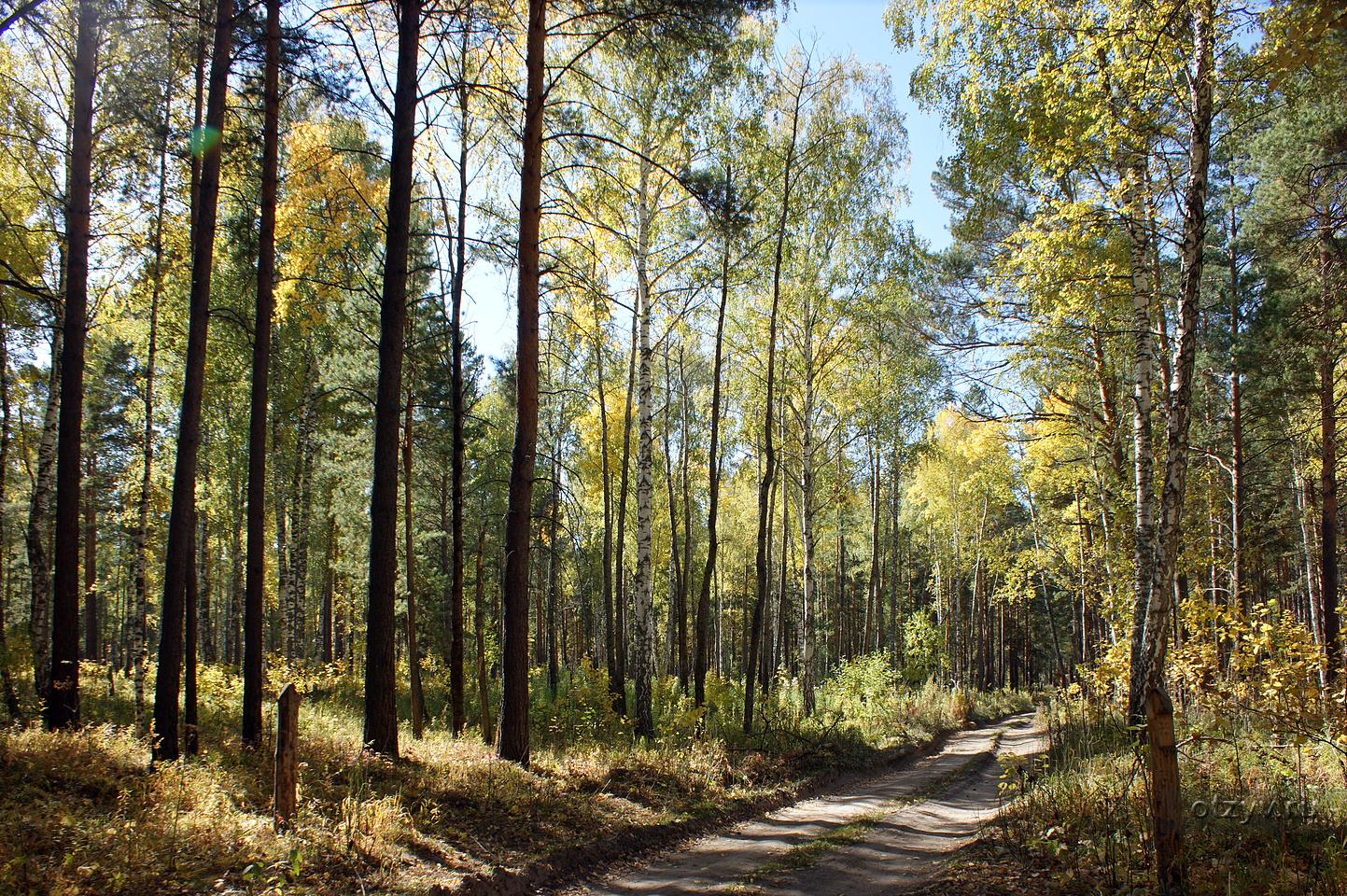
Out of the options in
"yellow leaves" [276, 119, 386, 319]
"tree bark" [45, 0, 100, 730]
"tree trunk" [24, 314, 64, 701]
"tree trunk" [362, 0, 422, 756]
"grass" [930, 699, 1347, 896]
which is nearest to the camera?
"grass" [930, 699, 1347, 896]

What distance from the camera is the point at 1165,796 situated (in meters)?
4.45

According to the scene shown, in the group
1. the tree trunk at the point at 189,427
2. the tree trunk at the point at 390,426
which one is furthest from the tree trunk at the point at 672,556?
the tree trunk at the point at 189,427

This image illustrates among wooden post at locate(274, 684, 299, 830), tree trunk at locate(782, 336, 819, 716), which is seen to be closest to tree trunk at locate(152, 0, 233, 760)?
wooden post at locate(274, 684, 299, 830)

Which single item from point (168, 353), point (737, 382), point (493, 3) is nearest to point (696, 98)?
point (493, 3)

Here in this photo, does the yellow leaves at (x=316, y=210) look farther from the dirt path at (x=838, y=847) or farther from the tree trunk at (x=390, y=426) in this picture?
the dirt path at (x=838, y=847)

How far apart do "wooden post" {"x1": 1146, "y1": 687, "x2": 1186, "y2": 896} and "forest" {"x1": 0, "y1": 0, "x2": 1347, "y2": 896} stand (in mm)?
33

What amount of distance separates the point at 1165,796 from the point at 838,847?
3.79 metres

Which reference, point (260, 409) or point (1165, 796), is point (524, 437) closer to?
point (260, 409)

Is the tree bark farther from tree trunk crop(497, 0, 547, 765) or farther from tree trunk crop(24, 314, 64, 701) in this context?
tree trunk crop(497, 0, 547, 765)

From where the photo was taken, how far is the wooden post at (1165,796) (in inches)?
171

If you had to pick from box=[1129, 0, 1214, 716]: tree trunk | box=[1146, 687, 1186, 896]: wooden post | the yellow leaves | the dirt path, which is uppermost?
the yellow leaves

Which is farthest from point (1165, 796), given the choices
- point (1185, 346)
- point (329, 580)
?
point (329, 580)

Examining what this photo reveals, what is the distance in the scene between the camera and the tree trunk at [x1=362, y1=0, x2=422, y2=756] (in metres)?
8.04

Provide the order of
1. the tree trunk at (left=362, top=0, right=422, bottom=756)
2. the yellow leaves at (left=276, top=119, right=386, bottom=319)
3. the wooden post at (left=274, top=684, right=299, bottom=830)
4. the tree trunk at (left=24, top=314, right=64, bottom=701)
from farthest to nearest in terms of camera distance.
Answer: the yellow leaves at (left=276, top=119, right=386, bottom=319)
the tree trunk at (left=24, top=314, right=64, bottom=701)
the tree trunk at (left=362, top=0, right=422, bottom=756)
the wooden post at (left=274, top=684, right=299, bottom=830)
